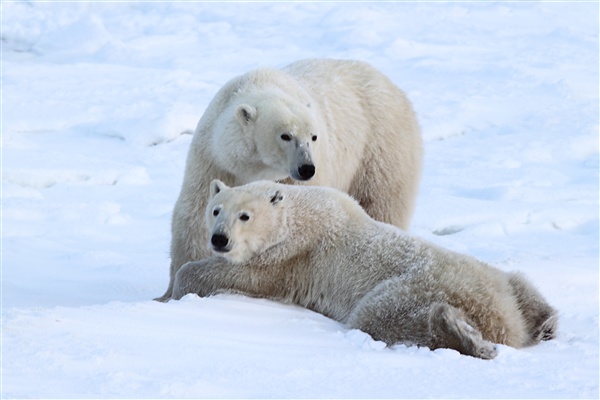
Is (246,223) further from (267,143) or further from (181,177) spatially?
(181,177)

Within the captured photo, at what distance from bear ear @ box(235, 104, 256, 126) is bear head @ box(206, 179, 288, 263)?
0.85 meters

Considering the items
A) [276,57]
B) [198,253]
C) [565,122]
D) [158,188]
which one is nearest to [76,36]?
[276,57]

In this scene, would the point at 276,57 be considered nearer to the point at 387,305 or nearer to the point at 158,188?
the point at 158,188

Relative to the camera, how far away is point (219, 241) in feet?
12.5

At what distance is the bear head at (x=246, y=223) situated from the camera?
3.84 metres

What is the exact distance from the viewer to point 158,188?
27.8 ft

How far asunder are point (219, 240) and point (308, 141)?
118 centimetres

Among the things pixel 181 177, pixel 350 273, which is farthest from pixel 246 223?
pixel 181 177

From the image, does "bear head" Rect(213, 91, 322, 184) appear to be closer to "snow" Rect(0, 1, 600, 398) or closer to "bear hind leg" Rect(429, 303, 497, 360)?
"snow" Rect(0, 1, 600, 398)

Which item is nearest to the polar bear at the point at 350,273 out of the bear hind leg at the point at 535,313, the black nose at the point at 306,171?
the bear hind leg at the point at 535,313

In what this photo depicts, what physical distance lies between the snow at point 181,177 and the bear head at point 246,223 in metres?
0.21

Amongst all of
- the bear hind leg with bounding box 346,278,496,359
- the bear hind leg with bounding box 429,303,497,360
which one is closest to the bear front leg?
the bear hind leg with bounding box 346,278,496,359

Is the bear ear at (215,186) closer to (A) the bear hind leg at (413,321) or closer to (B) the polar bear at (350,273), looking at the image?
(B) the polar bear at (350,273)

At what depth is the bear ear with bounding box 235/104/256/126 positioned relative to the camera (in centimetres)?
480
